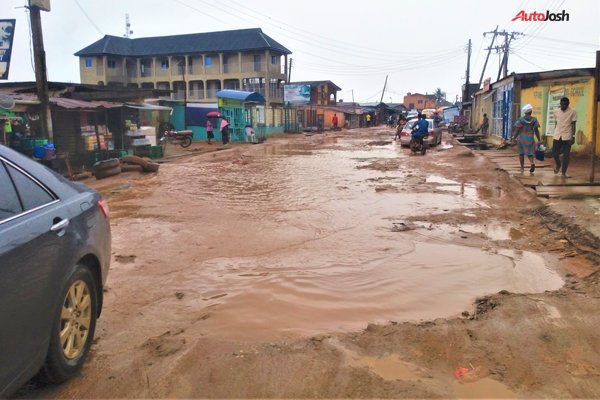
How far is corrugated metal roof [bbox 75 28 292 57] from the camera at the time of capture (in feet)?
192

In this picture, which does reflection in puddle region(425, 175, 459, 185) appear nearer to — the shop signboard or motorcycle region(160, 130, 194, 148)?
motorcycle region(160, 130, 194, 148)

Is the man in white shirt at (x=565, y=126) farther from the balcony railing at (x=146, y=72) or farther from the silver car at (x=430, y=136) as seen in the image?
the balcony railing at (x=146, y=72)

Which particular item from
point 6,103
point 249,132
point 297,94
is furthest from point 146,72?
point 6,103

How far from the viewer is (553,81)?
1689 centimetres

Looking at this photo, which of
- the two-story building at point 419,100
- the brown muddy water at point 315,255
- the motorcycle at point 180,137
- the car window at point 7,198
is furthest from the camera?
the two-story building at point 419,100

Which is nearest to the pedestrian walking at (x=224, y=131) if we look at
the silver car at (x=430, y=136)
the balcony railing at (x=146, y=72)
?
the silver car at (x=430, y=136)

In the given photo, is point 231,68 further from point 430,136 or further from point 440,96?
point 440,96

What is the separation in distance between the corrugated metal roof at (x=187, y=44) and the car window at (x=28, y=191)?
56.0m

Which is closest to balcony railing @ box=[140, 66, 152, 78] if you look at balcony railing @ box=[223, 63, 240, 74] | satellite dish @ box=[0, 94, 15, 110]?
balcony railing @ box=[223, 63, 240, 74]

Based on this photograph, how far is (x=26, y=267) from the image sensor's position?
2582 mm

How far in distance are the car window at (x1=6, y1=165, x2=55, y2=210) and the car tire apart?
1.47 feet

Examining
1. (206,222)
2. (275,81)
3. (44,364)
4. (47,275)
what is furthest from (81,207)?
(275,81)

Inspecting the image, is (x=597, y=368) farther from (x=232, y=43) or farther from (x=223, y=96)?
(x=232, y=43)

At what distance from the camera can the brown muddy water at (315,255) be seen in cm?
445
